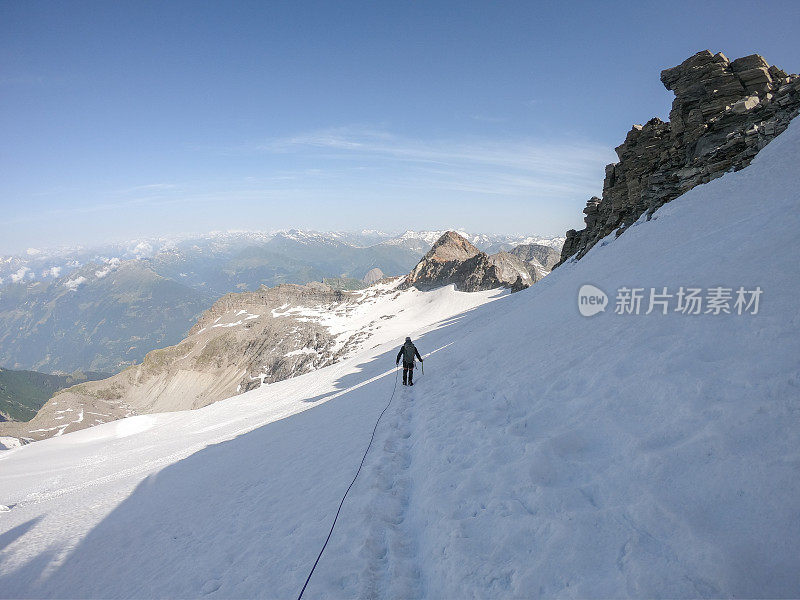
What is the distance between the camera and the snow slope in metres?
3.65

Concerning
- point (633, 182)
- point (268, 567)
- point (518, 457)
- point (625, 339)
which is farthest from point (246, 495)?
point (633, 182)

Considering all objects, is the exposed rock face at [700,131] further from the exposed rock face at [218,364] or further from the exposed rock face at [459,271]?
the exposed rock face at [218,364]

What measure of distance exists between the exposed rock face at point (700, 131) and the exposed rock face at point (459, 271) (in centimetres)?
4370

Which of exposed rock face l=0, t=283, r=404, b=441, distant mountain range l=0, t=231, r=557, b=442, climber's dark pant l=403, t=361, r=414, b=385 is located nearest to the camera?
climber's dark pant l=403, t=361, r=414, b=385

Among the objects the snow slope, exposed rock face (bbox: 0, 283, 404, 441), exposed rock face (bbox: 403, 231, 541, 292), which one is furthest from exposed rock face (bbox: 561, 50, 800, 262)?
exposed rock face (bbox: 0, 283, 404, 441)

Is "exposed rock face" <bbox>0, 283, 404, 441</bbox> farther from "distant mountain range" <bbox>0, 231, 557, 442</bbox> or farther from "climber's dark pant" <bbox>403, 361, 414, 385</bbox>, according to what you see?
"climber's dark pant" <bbox>403, 361, 414, 385</bbox>

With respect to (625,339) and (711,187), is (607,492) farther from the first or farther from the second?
(711,187)

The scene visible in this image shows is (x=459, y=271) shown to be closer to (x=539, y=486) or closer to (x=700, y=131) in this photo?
(x=700, y=131)

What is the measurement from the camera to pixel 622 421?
5.64 m

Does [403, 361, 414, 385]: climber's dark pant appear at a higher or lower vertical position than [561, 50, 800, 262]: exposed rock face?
lower

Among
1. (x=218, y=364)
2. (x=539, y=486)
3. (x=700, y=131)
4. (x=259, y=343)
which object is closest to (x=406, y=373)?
(x=539, y=486)

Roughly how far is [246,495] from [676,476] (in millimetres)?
9925

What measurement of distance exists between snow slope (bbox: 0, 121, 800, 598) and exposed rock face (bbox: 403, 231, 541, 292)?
70.8m

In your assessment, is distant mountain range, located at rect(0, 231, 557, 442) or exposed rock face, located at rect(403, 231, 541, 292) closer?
distant mountain range, located at rect(0, 231, 557, 442)
